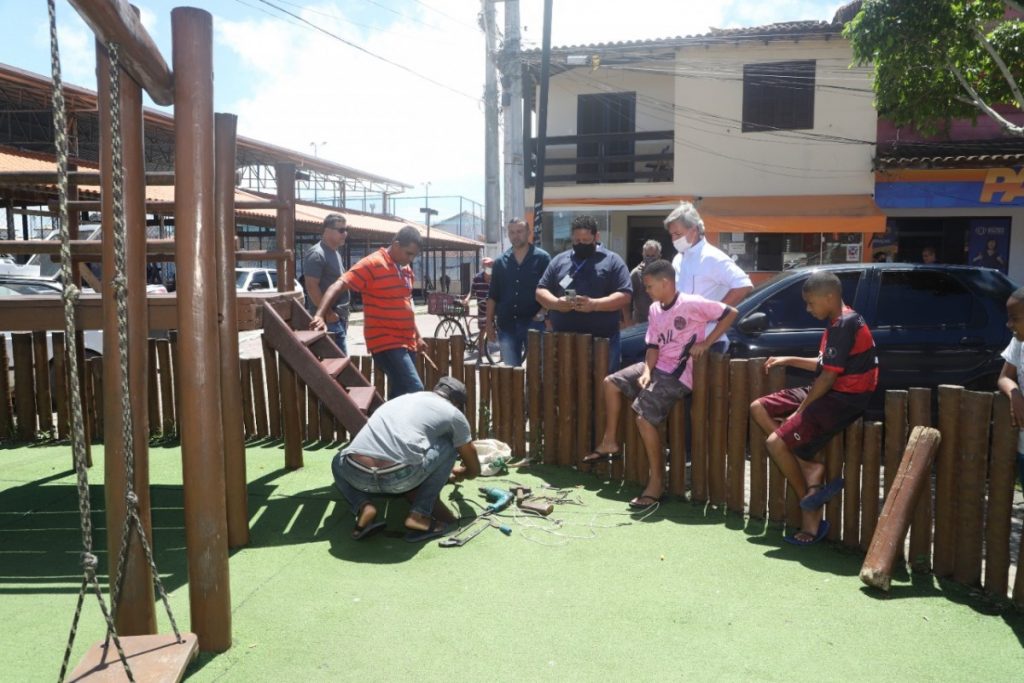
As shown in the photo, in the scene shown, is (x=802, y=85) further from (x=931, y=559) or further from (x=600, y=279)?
(x=931, y=559)

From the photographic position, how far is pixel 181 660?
2.47 meters

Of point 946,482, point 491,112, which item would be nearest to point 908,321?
point 946,482

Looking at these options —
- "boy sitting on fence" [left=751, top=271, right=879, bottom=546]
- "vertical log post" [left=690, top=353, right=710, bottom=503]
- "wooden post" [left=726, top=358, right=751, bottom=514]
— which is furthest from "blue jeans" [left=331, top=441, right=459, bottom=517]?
"boy sitting on fence" [left=751, top=271, right=879, bottom=546]

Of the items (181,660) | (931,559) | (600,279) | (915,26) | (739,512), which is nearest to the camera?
(181,660)

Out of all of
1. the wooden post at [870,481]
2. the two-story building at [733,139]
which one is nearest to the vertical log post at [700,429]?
the wooden post at [870,481]

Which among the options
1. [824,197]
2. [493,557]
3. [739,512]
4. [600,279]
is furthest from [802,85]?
[493,557]

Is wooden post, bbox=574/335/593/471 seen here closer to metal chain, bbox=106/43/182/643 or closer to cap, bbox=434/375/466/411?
cap, bbox=434/375/466/411

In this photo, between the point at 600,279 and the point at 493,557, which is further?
the point at 600,279

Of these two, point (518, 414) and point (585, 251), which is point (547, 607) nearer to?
point (518, 414)

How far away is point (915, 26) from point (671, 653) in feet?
24.0

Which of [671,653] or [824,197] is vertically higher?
[824,197]

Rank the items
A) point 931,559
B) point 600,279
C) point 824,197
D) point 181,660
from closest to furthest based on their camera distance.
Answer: point 181,660
point 931,559
point 600,279
point 824,197

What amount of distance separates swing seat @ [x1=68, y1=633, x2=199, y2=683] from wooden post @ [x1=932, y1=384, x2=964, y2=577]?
3.31 meters

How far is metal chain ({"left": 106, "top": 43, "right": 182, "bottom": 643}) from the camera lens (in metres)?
2.50
